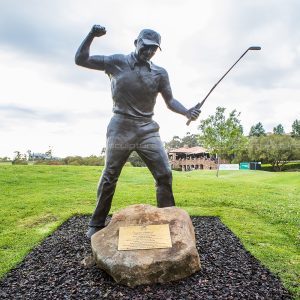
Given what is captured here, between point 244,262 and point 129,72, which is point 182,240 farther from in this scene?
point 129,72

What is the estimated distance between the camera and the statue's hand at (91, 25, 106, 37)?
4.52 m

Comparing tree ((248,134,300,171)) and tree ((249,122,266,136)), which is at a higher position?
tree ((249,122,266,136))

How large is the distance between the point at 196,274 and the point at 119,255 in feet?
3.29

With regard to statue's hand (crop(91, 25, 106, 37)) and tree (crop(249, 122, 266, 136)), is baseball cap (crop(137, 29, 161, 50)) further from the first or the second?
tree (crop(249, 122, 266, 136))

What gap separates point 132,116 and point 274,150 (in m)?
45.9

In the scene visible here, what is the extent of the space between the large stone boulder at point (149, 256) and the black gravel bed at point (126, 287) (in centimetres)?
11

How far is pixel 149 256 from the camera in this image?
422 centimetres

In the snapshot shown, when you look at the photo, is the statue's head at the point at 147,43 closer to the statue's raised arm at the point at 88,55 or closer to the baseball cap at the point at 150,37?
the baseball cap at the point at 150,37

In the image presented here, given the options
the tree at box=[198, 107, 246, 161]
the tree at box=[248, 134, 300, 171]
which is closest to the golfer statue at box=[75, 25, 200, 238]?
the tree at box=[198, 107, 246, 161]

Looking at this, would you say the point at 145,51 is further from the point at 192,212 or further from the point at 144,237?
the point at 192,212

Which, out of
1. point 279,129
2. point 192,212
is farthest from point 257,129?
point 192,212

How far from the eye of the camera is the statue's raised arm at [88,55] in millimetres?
4557

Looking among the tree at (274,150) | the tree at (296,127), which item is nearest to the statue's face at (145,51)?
the tree at (274,150)

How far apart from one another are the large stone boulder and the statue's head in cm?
221
